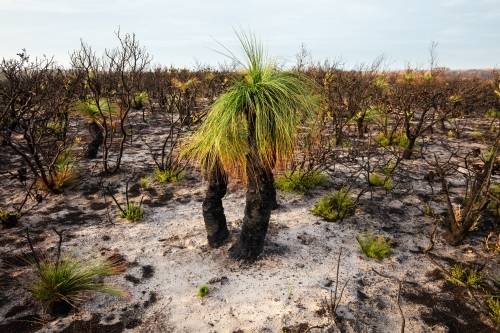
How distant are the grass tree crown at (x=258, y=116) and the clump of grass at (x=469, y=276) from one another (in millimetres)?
2339

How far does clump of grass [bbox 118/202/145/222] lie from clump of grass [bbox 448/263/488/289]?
4.29 m

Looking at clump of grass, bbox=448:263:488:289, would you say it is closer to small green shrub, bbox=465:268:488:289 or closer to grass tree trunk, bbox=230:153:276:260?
small green shrub, bbox=465:268:488:289

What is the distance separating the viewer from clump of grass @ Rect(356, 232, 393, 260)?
3.93 m

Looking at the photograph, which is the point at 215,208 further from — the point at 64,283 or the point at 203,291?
the point at 64,283

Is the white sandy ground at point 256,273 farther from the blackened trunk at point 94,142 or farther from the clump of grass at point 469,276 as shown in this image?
the blackened trunk at point 94,142

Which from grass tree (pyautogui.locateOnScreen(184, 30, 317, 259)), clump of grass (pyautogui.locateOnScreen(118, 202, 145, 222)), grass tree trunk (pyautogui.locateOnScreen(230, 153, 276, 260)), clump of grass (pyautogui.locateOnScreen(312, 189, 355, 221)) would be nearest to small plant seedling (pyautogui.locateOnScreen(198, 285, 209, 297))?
grass tree trunk (pyautogui.locateOnScreen(230, 153, 276, 260))

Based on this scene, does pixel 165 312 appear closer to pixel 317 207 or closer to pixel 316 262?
pixel 316 262

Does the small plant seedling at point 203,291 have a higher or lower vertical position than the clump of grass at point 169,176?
lower

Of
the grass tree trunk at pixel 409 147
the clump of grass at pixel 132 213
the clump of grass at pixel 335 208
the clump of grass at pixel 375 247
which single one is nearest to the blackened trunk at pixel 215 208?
the clump of grass at pixel 132 213

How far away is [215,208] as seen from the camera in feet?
12.8

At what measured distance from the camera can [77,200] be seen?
5461 mm

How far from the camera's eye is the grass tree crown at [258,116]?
2.92 m

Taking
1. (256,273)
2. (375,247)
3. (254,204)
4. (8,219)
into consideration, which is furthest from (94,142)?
(375,247)

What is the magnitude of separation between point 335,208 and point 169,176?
333 centimetres
